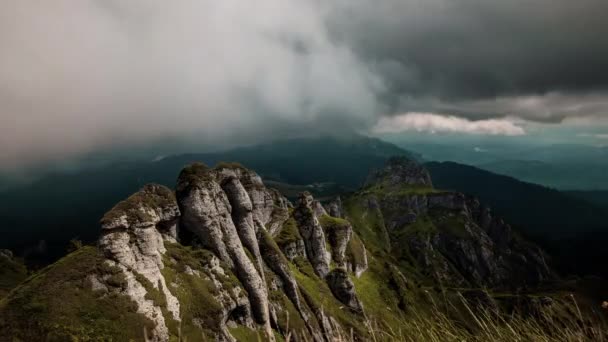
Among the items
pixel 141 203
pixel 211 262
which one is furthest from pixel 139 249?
pixel 211 262

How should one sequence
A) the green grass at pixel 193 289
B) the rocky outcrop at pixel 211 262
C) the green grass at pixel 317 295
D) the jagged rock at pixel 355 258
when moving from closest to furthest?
the rocky outcrop at pixel 211 262, the green grass at pixel 193 289, the green grass at pixel 317 295, the jagged rock at pixel 355 258

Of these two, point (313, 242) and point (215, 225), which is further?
point (313, 242)

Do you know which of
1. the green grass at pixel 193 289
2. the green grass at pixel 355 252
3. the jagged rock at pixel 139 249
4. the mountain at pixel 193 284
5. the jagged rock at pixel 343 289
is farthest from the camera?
the green grass at pixel 355 252

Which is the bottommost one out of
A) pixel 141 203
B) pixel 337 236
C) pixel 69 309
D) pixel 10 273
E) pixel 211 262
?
pixel 10 273

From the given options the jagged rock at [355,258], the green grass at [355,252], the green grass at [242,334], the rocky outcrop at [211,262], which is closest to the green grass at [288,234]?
the rocky outcrop at [211,262]

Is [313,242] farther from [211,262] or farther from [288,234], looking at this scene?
[211,262]

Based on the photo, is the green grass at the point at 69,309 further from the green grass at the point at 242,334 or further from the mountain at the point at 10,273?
the mountain at the point at 10,273
